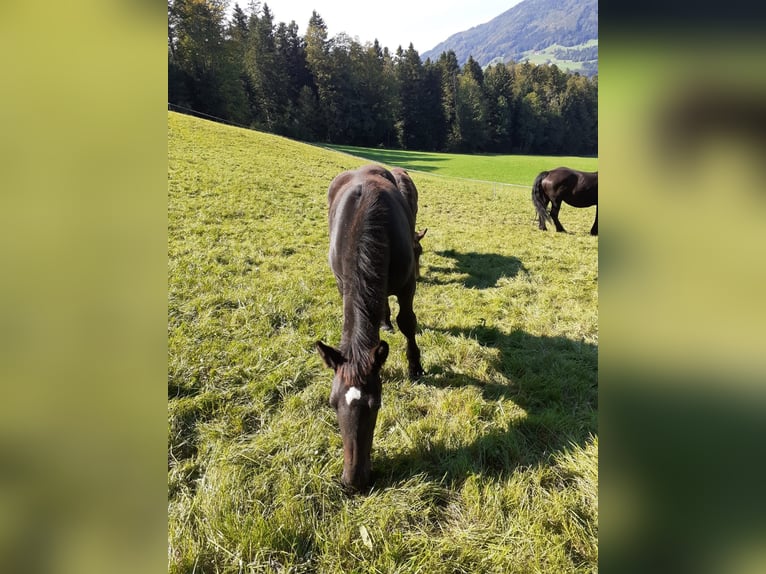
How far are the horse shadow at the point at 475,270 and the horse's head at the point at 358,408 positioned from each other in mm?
4672

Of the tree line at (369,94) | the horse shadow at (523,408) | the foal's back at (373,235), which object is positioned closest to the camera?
the horse shadow at (523,408)

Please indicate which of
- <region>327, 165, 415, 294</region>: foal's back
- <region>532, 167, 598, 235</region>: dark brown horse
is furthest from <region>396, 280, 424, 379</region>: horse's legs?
<region>532, 167, 598, 235</region>: dark brown horse

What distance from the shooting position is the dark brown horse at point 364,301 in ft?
9.27

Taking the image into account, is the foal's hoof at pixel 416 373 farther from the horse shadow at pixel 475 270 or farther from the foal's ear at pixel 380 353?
the horse shadow at pixel 475 270

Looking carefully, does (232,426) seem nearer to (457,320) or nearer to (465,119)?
(457,320)

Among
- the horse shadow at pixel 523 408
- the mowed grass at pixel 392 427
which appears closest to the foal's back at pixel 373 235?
the mowed grass at pixel 392 427

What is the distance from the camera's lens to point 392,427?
3.57 meters

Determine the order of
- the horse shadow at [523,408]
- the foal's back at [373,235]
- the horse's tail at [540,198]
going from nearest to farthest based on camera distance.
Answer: the horse shadow at [523,408] < the foal's back at [373,235] < the horse's tail at [540,198]

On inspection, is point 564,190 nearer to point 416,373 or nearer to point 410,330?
point 410,330

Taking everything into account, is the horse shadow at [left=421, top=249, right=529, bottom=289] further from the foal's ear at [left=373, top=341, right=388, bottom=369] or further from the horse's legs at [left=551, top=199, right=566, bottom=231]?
the foal's ear at [left=373, top=341, right=388, bottom=369]

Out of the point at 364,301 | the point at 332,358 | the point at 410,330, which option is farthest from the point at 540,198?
the point at 332,358
